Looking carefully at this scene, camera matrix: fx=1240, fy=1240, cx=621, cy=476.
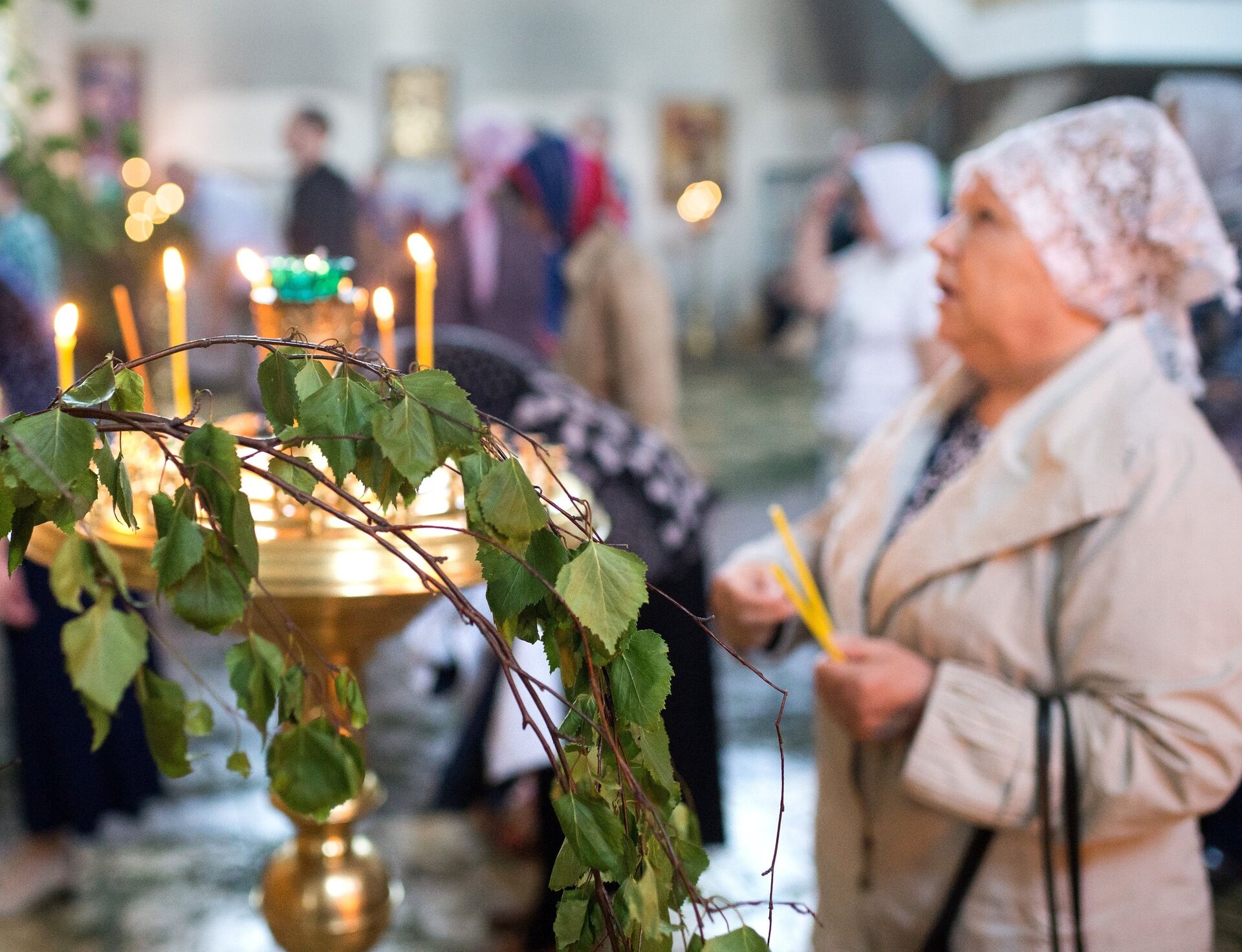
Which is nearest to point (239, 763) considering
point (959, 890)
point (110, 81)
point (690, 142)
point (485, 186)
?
point (959, 890)

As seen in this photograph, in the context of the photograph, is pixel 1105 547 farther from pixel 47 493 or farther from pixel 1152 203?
pixel 47 493

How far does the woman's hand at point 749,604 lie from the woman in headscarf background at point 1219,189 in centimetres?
102

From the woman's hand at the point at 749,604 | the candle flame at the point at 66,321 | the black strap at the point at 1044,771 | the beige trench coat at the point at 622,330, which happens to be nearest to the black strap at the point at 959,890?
the black strap at the point at 1044,771

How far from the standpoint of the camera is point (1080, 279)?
1418 millimetres

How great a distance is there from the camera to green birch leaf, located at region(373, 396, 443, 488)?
0.62 meters

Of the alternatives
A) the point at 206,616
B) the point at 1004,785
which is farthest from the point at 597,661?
the point at 1004,785

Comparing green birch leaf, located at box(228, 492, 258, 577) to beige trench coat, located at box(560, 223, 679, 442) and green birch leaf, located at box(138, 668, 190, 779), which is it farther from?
beige trench coat, located at box(560, 223, 679, 442)

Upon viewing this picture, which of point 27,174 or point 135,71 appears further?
point 135,71

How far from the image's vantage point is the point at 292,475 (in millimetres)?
762

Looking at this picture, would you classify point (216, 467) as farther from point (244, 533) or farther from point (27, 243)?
point (27, 243)

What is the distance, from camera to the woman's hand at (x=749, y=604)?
5.47 feet

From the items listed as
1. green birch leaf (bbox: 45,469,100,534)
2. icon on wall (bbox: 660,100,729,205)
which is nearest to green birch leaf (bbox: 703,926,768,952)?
green birch leaf (bbox: 45,469,100,534)

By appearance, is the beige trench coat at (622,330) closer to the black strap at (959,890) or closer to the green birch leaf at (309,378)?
the black strap at (959,890)

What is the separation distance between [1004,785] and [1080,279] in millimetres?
575
